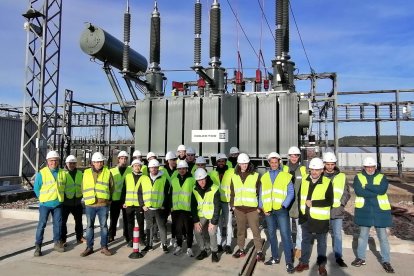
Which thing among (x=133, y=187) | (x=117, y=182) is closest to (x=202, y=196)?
(x=133, y=187)

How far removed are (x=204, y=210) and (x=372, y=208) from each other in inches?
111

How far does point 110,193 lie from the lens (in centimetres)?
705

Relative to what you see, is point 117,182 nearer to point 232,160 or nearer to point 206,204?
point 206,204

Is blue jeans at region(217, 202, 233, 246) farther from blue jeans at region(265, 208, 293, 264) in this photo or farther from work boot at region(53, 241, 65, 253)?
work boot at region(53, 241, 65, 253)

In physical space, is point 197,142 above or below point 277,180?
above

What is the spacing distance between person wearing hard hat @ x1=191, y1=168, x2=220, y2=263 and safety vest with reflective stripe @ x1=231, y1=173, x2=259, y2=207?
0.42 metres

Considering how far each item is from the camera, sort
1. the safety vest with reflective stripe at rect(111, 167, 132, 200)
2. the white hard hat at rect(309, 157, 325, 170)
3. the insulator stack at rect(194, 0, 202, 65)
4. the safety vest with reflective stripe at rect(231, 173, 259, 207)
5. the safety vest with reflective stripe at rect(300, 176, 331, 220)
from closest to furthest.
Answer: the safety vest with reflective stripe at rect(300, 176, 331, 220)
the white hard hat at rect(309, 157, 325, 170)
the safety vest with reflective stripe at rect(231, 173, 259, 207)
the safety vest with reflective stripe at rect(111, 167, 132, 200)
the insulator stack at rect(194, 0, 202, 65)

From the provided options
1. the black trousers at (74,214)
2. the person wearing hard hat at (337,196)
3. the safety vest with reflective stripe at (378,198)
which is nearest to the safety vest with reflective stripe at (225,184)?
the person wearing hard hat at (337,196)

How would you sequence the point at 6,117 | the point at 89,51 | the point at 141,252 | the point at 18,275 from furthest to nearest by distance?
the point at 6,117 < the point at 89,51 < the point at 141,252 < the point at 18,275

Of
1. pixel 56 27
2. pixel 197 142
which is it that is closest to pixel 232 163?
pixel 197 142

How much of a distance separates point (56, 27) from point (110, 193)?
1028 centimetres

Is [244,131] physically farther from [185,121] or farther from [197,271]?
[197,271]

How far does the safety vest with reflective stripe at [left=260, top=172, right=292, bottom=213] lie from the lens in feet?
19.6

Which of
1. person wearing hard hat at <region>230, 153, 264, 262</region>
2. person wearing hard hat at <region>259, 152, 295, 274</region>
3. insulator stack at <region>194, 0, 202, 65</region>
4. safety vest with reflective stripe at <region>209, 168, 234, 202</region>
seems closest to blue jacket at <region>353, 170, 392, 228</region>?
person wearing hard hat at <region>259, 152, 295, 274</region>
